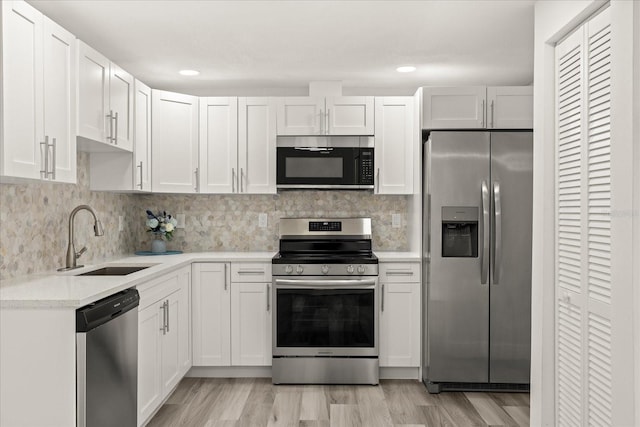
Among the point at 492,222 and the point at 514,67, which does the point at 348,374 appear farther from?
the point at 514,67

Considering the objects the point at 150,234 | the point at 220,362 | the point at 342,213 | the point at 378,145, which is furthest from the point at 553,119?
the point at 150,234

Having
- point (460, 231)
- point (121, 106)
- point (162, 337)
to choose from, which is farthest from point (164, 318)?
Result: point (460, 231)

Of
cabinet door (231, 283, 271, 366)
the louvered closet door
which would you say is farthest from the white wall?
cabinet door (231, 283, 271, 366)

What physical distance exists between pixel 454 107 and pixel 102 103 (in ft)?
8.09

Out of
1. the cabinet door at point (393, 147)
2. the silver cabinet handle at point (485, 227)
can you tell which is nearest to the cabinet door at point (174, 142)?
the cabinet door at point (393, 147)

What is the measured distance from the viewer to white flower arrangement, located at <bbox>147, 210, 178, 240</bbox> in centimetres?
422

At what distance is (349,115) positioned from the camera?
4160 millimetres

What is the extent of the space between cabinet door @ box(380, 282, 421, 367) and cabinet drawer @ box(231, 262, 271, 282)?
925 mm

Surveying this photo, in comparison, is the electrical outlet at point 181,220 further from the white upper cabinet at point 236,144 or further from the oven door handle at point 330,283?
the oven door handle at point 330,283

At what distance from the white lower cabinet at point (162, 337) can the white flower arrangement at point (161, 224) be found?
0.59 meters

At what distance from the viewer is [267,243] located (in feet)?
15.0

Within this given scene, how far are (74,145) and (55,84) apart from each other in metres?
0.32

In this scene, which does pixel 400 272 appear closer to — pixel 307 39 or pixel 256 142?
pixel 256 142

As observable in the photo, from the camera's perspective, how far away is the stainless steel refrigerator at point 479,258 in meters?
3.66
